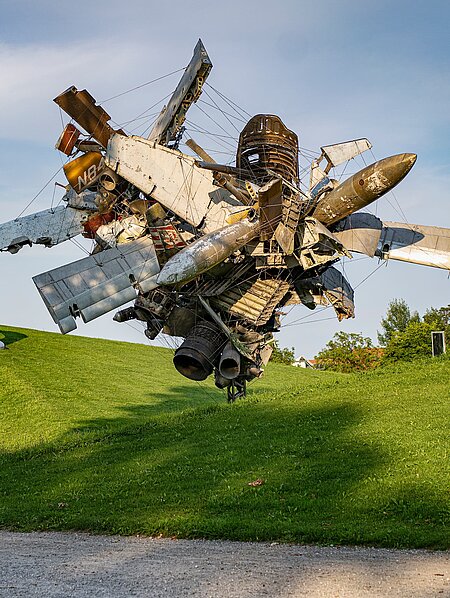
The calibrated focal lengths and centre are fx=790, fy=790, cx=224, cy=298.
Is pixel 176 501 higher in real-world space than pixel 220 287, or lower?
lower

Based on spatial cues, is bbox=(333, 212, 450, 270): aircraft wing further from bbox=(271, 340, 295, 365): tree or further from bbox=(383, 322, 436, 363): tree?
bbox=(271, 340, 295, 365): tree

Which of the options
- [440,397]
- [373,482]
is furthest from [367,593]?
[440,397]

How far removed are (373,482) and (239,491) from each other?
3279 mm

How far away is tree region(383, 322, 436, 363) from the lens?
53.7 metres

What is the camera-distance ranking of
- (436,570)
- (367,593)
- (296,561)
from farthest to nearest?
(296,561) → (436,570) → (367,593)

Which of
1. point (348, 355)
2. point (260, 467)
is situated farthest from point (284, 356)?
point (260, 467)

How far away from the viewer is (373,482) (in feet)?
59.5

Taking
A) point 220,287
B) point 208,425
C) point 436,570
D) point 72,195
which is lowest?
point 436,570

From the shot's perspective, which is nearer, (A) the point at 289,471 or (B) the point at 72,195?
(B) the point at 72,195

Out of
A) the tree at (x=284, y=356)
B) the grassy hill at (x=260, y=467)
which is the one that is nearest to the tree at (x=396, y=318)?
the tree at (x=284, y=356)

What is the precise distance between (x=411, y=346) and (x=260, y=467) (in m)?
35.0

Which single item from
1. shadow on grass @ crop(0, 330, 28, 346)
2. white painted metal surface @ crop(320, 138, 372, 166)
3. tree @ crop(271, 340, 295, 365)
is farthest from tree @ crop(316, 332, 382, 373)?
Answer: white painted metal surface @ crop(320, 138, 372, 166)

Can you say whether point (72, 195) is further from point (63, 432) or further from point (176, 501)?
point (63, 432)

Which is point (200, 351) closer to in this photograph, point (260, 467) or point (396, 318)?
point (260, 467)
